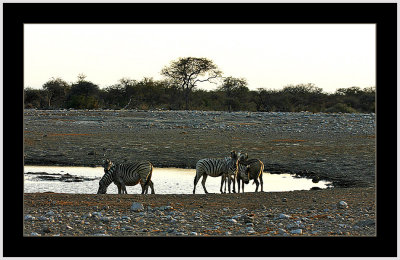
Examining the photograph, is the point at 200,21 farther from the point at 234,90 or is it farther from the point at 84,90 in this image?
the point at 84,90

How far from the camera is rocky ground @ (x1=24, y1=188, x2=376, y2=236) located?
6.09 meters

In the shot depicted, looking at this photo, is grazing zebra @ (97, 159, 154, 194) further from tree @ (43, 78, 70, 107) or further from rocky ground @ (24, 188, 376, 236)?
tree @ (43, 78, 70, 107)

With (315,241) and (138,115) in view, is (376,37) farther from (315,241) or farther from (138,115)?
(138,115)

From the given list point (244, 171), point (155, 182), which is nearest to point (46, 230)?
point (244, 171)

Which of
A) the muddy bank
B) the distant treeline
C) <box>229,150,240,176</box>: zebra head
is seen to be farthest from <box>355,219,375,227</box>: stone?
the distant treeline

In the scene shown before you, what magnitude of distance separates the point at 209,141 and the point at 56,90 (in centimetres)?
2368

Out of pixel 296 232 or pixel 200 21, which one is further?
pixel 296 232

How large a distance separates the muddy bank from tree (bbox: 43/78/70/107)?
12198 mm

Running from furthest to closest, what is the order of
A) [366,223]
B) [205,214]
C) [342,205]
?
[342,205], [205,214], [366,223]

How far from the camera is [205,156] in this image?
619 inches

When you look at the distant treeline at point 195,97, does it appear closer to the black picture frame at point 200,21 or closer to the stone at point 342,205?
the stone at point 342,205

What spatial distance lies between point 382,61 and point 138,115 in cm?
2314

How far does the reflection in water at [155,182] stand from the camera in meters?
11.4

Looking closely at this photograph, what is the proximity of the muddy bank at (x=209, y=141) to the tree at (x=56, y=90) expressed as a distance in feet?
40.0
